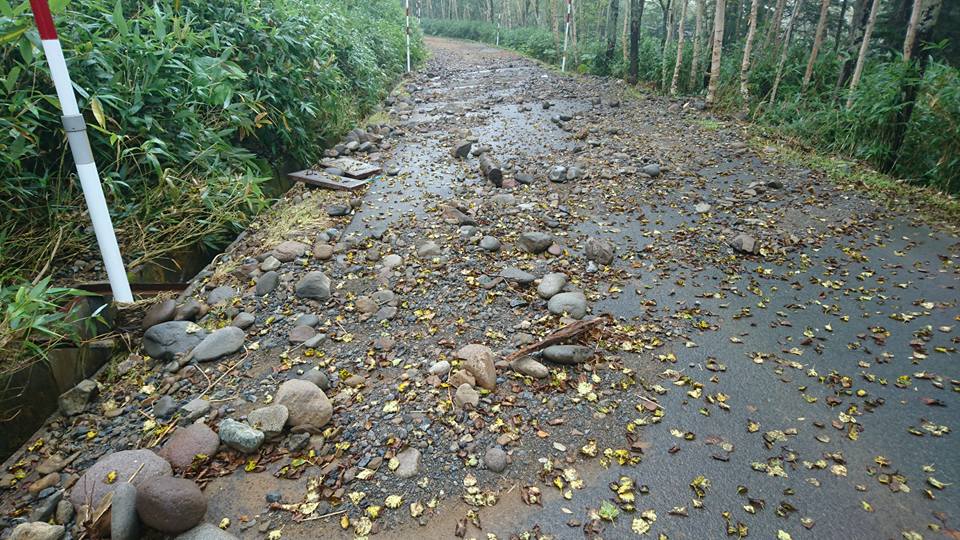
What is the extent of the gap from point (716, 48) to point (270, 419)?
7998mm

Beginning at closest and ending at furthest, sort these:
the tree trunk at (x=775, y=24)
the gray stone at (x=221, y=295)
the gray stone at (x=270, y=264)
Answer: the gray stone at (x=221, y=295) → the gray stone at (x=270, y=264) → the tree trunk at (x=775, y=24)

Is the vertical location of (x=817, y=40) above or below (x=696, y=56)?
above

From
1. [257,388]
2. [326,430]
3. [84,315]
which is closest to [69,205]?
[84,315]

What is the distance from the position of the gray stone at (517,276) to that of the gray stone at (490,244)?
351 mm

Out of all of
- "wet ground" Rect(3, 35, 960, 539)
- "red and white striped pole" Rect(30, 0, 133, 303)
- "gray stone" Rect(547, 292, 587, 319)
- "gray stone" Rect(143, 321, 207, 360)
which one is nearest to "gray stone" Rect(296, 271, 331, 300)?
"wet ground" Rect(3, 35, 960, 539)

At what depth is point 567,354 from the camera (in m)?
2.58

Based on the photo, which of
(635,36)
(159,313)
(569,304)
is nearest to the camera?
(159,313)

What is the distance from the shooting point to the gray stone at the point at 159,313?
283cm

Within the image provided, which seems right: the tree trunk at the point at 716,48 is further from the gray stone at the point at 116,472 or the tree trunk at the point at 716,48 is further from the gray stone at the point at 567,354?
the gray stone at the point at 116,472

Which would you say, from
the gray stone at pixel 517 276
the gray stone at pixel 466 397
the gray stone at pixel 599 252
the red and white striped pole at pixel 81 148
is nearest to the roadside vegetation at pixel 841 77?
the gray stone at pixel 599 252

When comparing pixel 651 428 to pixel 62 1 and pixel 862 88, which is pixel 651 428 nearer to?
pixel 62 1

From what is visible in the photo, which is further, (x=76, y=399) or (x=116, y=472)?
(x=76, y=399)

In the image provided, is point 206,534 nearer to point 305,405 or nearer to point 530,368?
point 305,405

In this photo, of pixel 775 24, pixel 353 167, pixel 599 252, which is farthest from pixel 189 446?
pixel 775 24
